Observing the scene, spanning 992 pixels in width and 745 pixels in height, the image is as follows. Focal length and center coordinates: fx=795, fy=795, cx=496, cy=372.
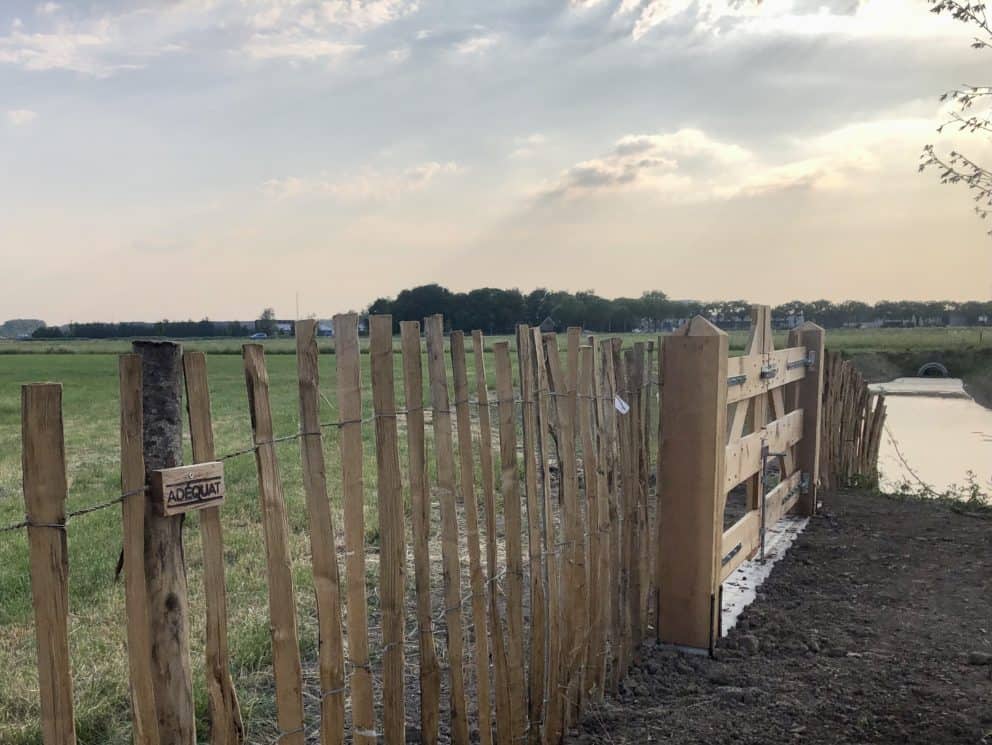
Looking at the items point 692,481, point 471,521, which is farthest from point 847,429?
point 471,521

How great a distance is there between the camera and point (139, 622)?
71.2 inches

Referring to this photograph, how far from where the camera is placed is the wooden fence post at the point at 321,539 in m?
2.22

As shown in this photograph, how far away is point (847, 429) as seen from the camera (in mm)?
8945

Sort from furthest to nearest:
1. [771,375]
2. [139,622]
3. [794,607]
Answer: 1. [771,375]
2. [794,607]
3. [139,622]

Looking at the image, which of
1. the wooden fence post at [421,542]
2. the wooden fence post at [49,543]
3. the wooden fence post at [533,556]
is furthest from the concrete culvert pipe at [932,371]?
the wooden fence post at [49,543]

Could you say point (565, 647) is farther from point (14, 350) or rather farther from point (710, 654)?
point (14, 350)

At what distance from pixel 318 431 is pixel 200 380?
40cm

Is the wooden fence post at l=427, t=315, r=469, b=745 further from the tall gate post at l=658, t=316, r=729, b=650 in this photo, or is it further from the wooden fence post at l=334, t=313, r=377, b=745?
the tall gate post at l=658, t=316, r=729, b=650

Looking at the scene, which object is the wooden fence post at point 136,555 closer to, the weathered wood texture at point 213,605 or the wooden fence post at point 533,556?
the weathered wood texture at point 213,605

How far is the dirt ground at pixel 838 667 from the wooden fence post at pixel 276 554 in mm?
1649

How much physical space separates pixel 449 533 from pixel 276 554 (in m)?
0.82

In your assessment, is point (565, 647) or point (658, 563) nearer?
point (565, 647)

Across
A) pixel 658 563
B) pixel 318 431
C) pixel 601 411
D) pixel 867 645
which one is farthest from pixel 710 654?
pixel 318 431

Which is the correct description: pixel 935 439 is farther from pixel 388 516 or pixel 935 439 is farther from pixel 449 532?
pixel 388 516
